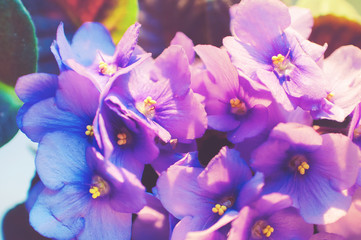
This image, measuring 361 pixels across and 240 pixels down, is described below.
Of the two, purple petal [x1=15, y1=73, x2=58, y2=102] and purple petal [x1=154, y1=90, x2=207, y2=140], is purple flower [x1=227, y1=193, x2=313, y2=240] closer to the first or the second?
purple petal [x1=154, y1=90, x2=207, y2=140]

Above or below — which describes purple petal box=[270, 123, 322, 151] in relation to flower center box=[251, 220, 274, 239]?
above

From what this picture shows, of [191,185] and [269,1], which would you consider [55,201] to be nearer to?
[191,185]

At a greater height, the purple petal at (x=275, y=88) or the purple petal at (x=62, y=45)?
the purple petal at (x=275, y=88)

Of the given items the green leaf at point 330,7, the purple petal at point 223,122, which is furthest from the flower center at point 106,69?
the green leaf at point 330,7

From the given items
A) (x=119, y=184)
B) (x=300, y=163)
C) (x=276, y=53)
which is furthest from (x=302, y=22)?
(x=119, y=184)

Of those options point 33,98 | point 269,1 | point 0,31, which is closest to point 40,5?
point 0,31

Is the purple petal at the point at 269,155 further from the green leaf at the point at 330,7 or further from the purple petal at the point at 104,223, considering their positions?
the green leaf at the point at 330,7

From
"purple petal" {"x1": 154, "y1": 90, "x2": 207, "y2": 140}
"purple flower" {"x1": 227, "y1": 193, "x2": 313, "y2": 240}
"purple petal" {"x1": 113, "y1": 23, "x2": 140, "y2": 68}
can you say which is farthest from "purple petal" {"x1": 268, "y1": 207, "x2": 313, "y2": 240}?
"purple petal" {"x1": 113, "y1": 23, "x2": 140, "y2": 68}
